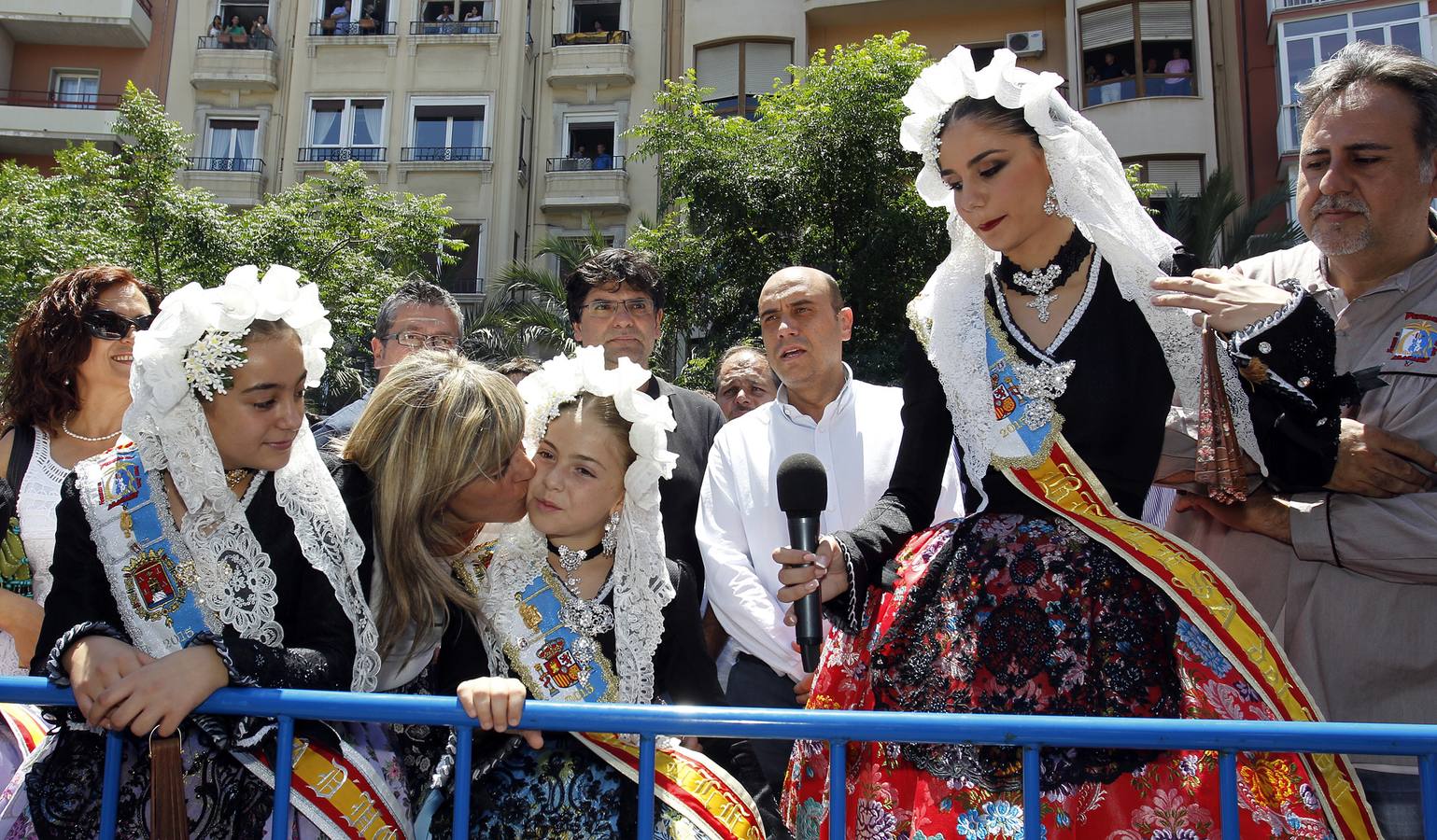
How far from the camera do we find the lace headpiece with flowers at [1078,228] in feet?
8.38

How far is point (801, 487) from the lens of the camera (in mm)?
2459

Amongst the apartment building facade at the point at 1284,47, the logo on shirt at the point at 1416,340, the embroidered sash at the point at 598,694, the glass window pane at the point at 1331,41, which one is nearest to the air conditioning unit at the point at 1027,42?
the apartment building facade at the point at 1284,47

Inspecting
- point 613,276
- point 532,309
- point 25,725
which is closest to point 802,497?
Answer: point 25,725

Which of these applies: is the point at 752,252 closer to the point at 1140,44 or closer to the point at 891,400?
the point at 1140,44

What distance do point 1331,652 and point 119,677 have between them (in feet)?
8.66

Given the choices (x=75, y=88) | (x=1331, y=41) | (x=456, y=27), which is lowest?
(x=1331, y=41)

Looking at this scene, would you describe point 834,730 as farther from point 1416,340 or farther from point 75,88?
point 75,88

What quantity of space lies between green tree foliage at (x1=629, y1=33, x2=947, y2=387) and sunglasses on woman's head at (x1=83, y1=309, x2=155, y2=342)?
12.0 m

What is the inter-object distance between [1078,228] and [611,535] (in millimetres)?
1383

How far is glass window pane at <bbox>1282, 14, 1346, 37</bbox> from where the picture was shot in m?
19.7

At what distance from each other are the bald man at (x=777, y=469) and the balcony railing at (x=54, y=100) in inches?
945

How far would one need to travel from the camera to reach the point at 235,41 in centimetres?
2344

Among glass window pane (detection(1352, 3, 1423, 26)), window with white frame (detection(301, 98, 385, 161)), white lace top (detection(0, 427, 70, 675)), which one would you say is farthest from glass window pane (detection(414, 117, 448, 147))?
white lace top (detection(0, 427, 70, 675))

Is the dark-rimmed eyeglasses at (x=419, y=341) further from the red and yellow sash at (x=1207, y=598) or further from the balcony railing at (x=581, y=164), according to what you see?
the balcony railing at (x=581, y=164)
